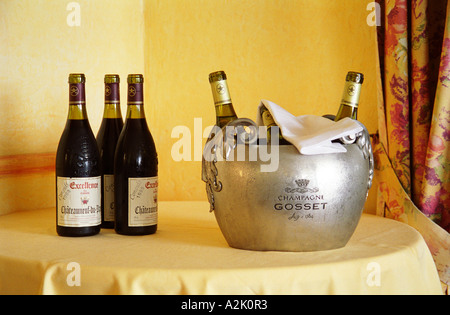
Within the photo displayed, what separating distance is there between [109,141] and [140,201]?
0.74ft

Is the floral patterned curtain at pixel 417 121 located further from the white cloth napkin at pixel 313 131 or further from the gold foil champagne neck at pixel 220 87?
the gold foil champagne neck at pixel 220 87

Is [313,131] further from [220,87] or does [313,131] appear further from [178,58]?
[178,58]

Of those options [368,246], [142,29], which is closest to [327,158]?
[368,246]

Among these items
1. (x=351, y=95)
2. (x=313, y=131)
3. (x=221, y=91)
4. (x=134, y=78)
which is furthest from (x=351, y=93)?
(x=134, y=78)

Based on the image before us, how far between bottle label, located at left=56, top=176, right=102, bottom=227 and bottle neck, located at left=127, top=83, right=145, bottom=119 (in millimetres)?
179

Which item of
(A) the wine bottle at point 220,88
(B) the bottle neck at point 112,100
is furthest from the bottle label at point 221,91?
(B) the bottle neck at point 112,100

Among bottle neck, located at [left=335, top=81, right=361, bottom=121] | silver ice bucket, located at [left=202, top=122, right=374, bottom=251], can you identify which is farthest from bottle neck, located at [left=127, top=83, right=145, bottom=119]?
bottle neck, located at [left=335, top=81, right=361, bottom=121]

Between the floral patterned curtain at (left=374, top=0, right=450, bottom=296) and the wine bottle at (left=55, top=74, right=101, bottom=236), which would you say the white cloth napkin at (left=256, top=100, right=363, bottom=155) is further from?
the floral patterned curtain at (left=374, top=0, right=450, bottom=296)

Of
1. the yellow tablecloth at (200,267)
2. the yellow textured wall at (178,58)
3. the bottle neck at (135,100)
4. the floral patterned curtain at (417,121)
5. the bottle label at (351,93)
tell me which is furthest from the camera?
the yellow textured wall at (178,58)

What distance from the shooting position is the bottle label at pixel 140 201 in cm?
110

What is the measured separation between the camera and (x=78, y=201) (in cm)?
107

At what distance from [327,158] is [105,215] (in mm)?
539

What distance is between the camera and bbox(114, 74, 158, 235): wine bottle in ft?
3.62

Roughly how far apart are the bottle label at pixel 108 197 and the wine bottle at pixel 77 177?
6 centimetres
